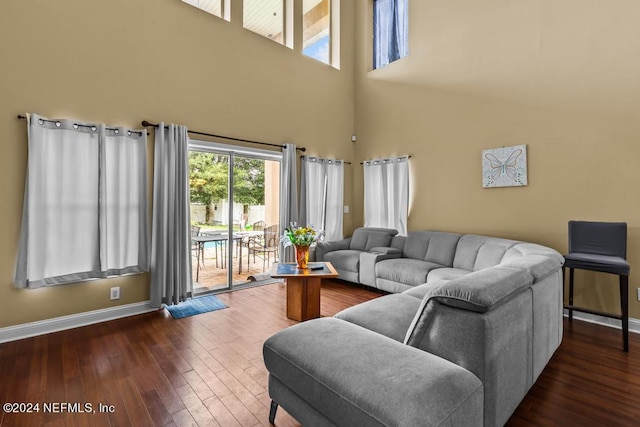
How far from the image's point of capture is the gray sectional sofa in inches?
46.9

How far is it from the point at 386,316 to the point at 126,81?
12.5ft

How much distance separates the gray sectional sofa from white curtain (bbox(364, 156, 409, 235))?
3.08m

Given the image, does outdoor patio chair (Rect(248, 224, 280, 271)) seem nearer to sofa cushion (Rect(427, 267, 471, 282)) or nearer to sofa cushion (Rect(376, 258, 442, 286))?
sofa cushion (Rect(376, 258, 442, 286))

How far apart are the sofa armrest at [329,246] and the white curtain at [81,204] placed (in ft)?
8.64

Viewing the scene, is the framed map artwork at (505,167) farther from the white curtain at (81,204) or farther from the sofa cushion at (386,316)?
the white curtain at (81,204)

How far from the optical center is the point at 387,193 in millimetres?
5547

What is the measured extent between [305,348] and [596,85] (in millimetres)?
4210

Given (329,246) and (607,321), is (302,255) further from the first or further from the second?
(607,321)

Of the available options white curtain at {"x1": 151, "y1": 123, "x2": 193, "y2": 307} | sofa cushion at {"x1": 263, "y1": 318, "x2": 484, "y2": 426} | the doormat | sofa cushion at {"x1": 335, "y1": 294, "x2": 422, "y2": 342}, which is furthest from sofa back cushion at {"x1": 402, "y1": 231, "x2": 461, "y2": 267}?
white curtain at {"x1": 151, "y1": 123, "x2": 193, "y2": 307}

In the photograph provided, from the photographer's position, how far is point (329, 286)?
4.96m

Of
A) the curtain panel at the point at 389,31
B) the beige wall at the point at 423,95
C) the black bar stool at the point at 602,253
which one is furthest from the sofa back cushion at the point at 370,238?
the curtain panel at the point at 389,31

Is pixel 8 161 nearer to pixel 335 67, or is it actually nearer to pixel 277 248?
pixel 277 248

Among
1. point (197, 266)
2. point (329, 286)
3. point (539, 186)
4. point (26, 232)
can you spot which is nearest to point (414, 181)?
point (539, 186)

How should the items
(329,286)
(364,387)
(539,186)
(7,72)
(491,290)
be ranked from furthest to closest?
(329,286) → (539,186) → (7,72) → (491,290) → (364,387)
